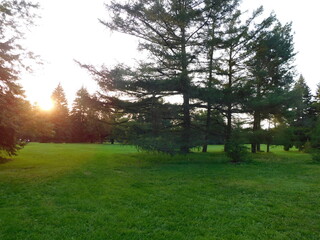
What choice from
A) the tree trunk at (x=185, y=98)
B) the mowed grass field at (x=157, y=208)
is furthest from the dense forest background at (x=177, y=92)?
the mowed grass field at (x=157, y=208)

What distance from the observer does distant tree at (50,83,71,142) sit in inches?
1590

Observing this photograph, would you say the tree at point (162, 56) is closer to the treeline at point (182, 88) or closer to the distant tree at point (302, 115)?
the treeline at point (182, 88)

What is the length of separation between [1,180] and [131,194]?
465cm

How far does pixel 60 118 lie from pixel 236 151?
3642 cm

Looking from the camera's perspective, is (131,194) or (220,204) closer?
(220,204)

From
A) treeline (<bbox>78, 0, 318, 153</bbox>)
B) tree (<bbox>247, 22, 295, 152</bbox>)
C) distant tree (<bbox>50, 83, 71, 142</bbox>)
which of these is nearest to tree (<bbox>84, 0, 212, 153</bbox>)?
treeline (<bbox>78, 0, 318, 153</bbox>)

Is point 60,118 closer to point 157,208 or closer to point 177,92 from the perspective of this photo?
point 177,92

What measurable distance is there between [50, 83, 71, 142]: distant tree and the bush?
33725mm

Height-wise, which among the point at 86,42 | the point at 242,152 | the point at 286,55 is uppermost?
the point at 286,55

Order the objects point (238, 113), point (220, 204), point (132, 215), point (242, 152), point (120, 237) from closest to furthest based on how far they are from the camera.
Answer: point (120, 237)
point (132, 215)
point (220, 204)
point (242, 152)
point (238, 113)

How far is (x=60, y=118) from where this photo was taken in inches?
1624

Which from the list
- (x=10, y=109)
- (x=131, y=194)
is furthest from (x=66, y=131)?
(x=131, y=194)

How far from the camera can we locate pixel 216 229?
373 cm

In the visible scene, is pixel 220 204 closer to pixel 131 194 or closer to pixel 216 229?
pixel 216 229
